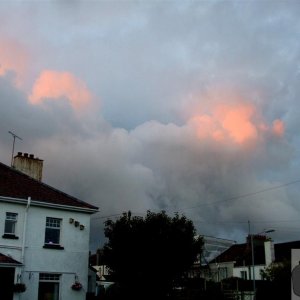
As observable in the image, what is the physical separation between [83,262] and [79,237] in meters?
1.59

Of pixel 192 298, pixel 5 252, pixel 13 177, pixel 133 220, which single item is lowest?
pixel 192 298

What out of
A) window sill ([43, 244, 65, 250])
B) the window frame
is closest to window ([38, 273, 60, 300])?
window sill ([43, 244, 65, 250])

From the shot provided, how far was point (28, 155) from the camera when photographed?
34.4m

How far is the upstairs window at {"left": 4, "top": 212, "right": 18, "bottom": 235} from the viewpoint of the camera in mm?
29141

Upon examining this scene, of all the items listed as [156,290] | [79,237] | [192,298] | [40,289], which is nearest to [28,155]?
[79,237]

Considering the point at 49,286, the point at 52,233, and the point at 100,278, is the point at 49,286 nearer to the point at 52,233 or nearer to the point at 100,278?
the point at 52,233

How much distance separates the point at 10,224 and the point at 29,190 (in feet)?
8.65

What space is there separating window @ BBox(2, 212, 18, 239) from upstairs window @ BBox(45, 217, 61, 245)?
2.10m

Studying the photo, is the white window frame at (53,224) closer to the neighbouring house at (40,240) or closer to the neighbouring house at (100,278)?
the neighbouring house at (40,240)

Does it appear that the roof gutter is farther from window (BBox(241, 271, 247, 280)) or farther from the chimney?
window (BBox(241, 271, 247, 280))

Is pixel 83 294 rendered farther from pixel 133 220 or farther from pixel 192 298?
pixel 192 298

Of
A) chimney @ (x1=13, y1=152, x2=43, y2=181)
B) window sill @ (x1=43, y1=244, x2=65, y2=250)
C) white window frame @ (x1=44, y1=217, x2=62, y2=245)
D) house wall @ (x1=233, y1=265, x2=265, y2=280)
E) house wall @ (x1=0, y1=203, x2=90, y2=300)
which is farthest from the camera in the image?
house wall @ (x1=233, y1=265, x2=265, y2=280)

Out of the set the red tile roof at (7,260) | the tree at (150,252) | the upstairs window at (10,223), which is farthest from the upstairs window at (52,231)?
the tree at (150,252)

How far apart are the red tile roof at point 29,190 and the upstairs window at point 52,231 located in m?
1.15
